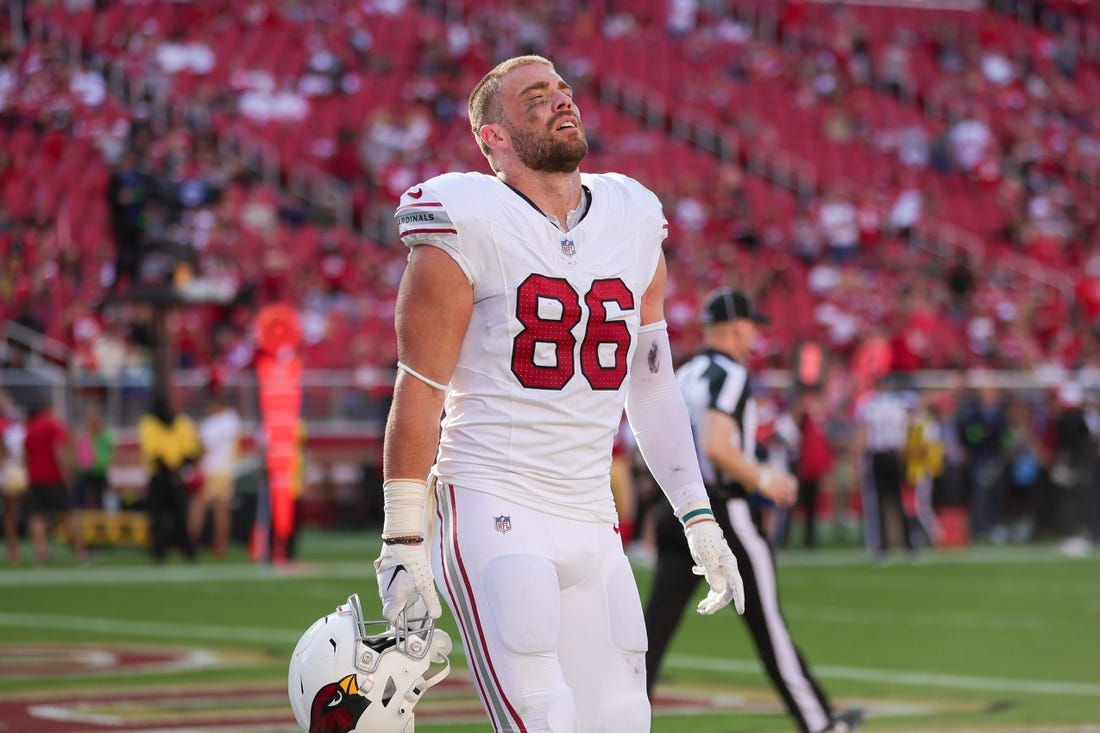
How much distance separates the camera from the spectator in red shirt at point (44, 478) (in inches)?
742

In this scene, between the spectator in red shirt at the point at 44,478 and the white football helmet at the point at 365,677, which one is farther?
the spectator in red shirt at the point at 44,478

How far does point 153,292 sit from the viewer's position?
20484 mm

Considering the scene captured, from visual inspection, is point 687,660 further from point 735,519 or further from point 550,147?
point 550,147

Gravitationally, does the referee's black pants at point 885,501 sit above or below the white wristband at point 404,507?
below

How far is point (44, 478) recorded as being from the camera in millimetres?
18922

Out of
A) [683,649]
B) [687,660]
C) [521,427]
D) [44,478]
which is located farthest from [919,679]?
[44,478]

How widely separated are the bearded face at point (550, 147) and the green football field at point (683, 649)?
415 centimetres

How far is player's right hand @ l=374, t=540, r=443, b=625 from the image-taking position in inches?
166

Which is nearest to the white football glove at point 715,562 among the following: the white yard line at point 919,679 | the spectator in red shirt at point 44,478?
the white yard line at point 919,679

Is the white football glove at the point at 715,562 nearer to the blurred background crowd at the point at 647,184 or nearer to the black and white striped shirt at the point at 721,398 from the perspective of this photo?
the black and white striped shirt at the point at 721,398

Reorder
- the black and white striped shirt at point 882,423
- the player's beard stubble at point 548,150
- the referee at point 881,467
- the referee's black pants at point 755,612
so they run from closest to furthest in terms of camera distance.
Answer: the player's beard stubble at point 548,150 → the referee's black pants at point 755,612 → the referee at point 881,467 → the black and white striped shirt at point 882,423

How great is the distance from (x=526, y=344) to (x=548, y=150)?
505mm

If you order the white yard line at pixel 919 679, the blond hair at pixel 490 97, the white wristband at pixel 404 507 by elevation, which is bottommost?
the white yard line at pixel 919 679

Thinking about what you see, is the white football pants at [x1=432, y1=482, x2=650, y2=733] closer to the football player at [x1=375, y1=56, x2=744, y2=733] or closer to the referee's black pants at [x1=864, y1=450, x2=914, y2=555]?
the football player at [x1=375, y1=56, x2=744, y2=733]
